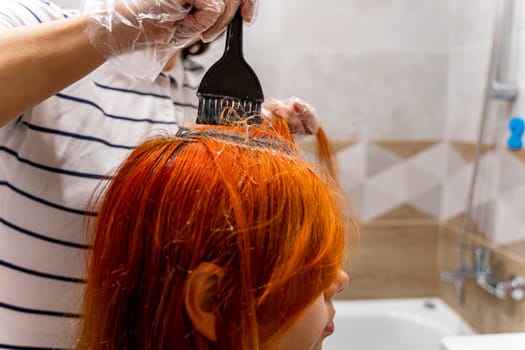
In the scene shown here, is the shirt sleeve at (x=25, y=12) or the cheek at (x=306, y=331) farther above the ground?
the shirt sleeve at (x=25, y=12)

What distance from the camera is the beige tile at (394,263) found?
5.43ft

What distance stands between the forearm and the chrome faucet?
1.12 metres

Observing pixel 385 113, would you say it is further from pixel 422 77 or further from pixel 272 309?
pixel 272 309

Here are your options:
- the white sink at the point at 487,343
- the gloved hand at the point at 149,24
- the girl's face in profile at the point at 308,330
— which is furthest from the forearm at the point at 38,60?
the white sink at the point at 487,343

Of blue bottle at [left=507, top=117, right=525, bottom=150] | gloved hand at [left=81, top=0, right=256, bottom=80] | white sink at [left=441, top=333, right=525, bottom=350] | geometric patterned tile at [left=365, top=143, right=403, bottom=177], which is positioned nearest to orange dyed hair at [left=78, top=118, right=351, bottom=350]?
gloved hand at [left=81, top=0, right=256, bottom=80]

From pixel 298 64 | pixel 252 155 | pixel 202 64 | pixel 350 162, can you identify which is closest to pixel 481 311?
pixel 350 162

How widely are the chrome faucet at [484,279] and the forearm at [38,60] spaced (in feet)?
3.69

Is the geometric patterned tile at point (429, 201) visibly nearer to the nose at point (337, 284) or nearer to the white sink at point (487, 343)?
the white sink at point (487, 343)

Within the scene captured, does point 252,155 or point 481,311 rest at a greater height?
point 252,155

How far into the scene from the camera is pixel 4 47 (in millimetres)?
512

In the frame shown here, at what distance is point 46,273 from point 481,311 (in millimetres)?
1209

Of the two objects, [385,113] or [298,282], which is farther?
[385,113]

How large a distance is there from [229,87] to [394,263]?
1236 mm

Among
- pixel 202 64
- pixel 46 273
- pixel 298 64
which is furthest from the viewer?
pixel 298 64
